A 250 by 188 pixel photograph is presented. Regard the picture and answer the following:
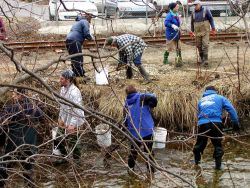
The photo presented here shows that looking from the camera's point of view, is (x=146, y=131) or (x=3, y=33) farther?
(x=3, y=33)

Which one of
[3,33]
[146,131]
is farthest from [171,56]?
[146,131]

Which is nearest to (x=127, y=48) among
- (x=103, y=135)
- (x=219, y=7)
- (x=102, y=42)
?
(x=103, y=135)

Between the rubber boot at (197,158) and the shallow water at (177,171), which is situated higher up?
the rubber boot at (197,158)

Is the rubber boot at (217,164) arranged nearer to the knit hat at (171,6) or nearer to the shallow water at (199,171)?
the shallow water at (199,171)

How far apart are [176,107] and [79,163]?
4889 millimetres

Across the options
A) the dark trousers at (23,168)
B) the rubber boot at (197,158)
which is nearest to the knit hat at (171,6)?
the rubber boot at (197,158)

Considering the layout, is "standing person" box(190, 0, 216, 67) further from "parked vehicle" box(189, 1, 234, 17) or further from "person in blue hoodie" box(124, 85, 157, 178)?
"parked vehicle" box(189, 1, 234, 17)

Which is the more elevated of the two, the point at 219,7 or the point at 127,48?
the point at 219,7

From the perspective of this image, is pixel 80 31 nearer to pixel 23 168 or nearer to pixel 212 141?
pixel 212 141

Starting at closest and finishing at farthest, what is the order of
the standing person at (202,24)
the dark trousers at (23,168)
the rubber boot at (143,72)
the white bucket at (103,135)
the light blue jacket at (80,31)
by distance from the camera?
1. the dark trousers at (23,168)
2. the white bucket at (103,135)
3. the light blue jacket at (80,31)
4. the rubber boot at (143,72)
5. the standing person at (202,24)

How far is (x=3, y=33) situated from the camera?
1402cm

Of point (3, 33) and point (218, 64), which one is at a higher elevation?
point (3, 33)

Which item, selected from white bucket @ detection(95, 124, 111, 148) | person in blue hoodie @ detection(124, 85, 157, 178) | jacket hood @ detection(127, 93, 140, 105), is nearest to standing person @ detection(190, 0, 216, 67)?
person in blue hoodie @ detection(124, 85, 157, 178)

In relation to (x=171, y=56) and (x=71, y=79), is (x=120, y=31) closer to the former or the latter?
(x=171, y=56)
